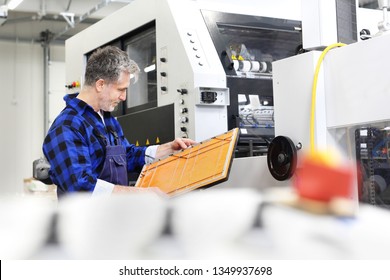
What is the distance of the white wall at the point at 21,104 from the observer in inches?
290

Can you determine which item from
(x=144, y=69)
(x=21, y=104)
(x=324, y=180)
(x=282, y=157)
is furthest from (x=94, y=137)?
(x=21, y=104)

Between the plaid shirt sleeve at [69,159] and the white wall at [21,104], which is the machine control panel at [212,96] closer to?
the plaid shirt sleeve at [69,159]

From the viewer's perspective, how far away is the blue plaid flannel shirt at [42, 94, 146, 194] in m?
1.64

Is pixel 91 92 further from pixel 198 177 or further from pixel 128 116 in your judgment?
pixel 128 116

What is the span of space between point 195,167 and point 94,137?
1.45 ft

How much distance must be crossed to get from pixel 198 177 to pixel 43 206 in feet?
3.76

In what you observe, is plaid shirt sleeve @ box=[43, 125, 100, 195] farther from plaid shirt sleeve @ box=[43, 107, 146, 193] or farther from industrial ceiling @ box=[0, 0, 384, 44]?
industrial ceiling @ box=[0, 0, 384, 44]

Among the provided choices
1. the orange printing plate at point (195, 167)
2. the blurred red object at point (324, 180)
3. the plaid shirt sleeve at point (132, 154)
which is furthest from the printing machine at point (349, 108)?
the blurred red object at point (324, 180)

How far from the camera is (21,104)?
24.6ft

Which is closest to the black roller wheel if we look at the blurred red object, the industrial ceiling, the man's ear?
the man's ear

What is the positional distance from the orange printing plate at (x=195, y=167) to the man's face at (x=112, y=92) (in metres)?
0.29

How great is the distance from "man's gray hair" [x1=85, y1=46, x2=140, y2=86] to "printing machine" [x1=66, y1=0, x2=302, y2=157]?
52 cm

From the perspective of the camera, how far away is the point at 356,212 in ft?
1.10

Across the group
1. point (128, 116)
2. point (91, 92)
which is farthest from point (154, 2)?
point (91, 92)
